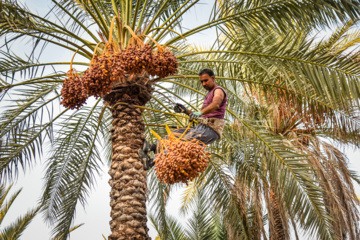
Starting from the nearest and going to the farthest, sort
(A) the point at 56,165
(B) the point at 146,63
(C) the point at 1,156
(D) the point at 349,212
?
1. (B) the point at 146,63
2. (C) the point at 1,156
3. (A) the point at 56,165
4. (D) the point at 349,212

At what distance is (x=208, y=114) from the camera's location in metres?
5.34

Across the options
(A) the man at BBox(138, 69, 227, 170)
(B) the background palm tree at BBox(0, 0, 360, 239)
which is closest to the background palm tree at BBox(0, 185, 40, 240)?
(B) the background palm tree at BBox(0, 0, 360, 239)

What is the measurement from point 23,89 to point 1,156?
3.69 ft

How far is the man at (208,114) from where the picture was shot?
197 inches

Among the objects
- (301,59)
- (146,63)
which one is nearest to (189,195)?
(301,59)

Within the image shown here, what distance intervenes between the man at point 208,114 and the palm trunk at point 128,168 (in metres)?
0.17

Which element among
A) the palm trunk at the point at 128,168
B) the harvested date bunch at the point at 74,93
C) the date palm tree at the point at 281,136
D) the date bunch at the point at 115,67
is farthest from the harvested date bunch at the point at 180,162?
the date palm tree at the point at 281,136

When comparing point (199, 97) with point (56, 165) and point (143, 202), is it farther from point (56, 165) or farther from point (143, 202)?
point (143, 202)

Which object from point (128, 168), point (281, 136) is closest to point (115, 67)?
point (128, 168)

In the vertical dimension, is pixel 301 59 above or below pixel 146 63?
above

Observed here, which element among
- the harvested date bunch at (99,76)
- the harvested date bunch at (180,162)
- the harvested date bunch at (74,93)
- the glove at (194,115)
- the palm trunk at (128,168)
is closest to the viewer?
the harvested date bunch at (180,162)

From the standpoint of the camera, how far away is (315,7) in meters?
5.82

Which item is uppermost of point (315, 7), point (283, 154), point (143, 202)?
point (315, 7)

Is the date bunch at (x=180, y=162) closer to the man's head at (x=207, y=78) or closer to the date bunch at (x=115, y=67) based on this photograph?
the date bunch at (x=115, y=67)
